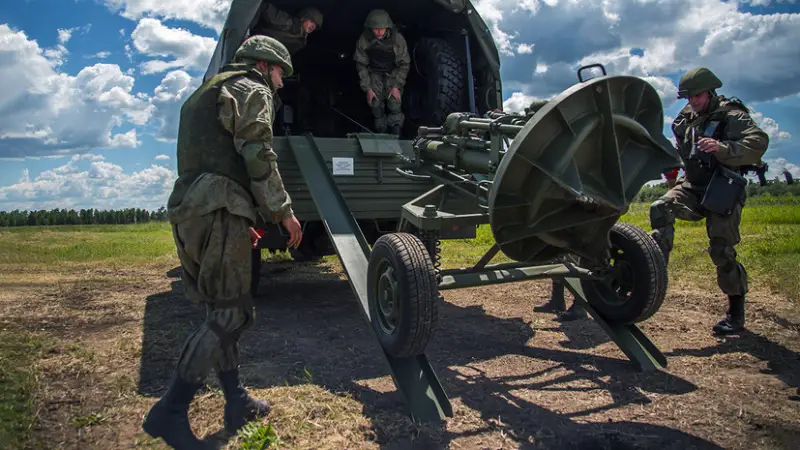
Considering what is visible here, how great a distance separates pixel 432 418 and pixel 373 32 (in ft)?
14.9

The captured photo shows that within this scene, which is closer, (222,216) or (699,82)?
(222,216)

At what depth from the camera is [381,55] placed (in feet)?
21.8

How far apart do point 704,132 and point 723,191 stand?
0.52 metres

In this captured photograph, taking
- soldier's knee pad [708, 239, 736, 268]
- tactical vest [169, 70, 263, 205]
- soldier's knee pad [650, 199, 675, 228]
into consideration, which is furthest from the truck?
soldier's knee pad [708, 239, 736, 268]

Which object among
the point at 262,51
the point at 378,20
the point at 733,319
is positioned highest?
the point at 378,20

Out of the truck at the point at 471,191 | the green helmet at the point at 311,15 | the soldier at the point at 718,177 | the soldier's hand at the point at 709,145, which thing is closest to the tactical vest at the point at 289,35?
the green helmet at the point at 311,15

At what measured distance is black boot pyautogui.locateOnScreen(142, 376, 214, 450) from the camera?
302cm

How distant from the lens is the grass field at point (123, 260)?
146 inches

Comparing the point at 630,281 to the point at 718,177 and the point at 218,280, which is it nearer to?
the point at 718,177

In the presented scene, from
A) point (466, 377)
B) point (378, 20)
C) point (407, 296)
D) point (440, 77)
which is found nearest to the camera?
point (407, 296)

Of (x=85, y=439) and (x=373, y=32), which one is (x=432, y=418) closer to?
(x=85, y=439)

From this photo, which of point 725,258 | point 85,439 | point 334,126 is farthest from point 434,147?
point 334,126

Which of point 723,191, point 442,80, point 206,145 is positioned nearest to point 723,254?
point 723,191

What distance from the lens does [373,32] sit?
21.5 ft
